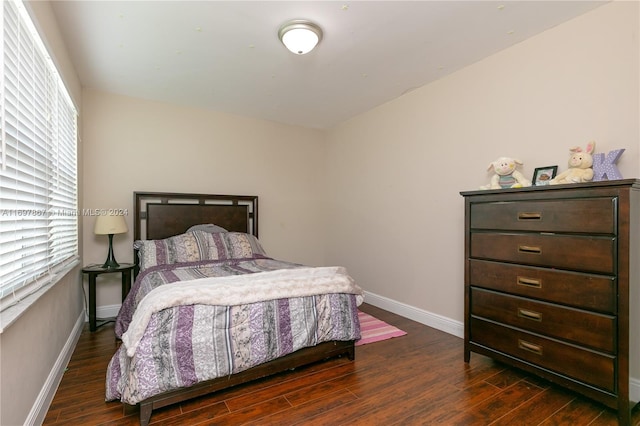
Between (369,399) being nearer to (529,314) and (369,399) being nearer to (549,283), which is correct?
(529,314)

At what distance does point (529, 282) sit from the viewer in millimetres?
1940

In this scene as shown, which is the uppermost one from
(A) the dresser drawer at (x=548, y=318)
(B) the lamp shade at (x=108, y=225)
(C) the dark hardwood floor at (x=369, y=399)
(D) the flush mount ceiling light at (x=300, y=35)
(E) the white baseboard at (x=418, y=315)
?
Answer: (D) the flush mount ceiling light at (x=300, y=35)

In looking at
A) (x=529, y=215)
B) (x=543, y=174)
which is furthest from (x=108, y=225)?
(x=543, y=174)

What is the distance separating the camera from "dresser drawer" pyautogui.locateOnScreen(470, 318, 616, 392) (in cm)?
164

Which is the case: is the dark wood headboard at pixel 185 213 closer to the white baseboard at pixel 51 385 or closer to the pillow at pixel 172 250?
the pillow at pixel 172 250

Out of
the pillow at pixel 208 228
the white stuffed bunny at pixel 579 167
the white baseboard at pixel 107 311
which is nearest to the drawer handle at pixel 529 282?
the white stuffed bunny at pixel 579 167

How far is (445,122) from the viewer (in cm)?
297

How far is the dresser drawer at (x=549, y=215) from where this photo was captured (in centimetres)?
→ 164

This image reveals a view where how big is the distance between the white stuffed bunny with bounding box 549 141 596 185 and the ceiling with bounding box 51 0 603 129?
92 centimetres

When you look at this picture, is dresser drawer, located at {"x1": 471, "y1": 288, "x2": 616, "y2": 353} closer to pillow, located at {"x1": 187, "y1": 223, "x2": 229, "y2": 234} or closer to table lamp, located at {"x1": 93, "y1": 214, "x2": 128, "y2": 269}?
pillow, located at {"x1": 187, "y1": 223, "x2": 229, "y2": 234}

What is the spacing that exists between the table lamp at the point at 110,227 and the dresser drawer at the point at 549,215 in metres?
3.13

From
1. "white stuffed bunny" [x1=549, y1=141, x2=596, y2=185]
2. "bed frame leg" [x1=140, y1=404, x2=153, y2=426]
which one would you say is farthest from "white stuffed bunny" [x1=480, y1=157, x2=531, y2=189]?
"bed frame leg" [x1=140, y1=404, x2=153, y2=426]

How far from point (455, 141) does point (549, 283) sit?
1492 millimetres

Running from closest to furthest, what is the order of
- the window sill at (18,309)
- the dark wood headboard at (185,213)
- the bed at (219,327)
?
the window sill at (18,309)
the bed at (219,327)
the dark wood headboard at (185,213)
